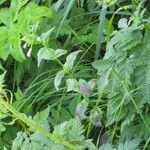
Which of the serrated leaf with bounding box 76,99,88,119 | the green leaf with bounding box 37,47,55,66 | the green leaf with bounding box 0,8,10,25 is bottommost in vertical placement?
the serrated leaf with bounding box 76,99,88,119

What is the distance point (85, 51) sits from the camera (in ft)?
5.94

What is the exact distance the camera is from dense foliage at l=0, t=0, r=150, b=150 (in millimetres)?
1289

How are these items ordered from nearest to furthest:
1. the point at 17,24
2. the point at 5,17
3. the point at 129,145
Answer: the point at 129,145, the point at 17,24, the point at 5,17

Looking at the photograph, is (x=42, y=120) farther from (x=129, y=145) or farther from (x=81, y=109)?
(x=129, y=145)

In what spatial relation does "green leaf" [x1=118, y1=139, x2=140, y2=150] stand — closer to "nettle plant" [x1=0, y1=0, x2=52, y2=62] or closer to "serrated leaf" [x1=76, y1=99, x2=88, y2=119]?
"serrated leaf" [x1=76, y1=99, x2=88, y2=119]

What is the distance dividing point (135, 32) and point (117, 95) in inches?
7.5

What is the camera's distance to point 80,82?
1.33 metres

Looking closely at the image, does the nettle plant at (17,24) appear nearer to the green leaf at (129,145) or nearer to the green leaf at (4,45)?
the green leaf at (4,45)

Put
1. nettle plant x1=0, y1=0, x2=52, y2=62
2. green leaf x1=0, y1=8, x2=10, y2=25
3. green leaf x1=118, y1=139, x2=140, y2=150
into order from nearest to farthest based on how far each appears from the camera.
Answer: green leaf x1=118, y1=139, x2=140, y2=150 → nettle plant x1=0, y1=0, x2=52, y2=62 → green leaf x1=0, y1=8, x2=10, y2=25

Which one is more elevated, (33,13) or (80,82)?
(33,13)

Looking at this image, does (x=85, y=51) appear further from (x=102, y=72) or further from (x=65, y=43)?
(x=102, y=72)

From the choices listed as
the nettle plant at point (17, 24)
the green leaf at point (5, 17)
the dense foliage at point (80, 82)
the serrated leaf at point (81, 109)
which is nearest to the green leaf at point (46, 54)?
the dense foliage at point (80, 82)

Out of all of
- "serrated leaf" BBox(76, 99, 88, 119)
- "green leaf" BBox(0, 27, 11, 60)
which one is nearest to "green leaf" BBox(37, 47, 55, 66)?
"serrated leaf" BBox(76, 99, 88, 119)

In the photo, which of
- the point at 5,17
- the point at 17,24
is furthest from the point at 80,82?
the point at 5,17
